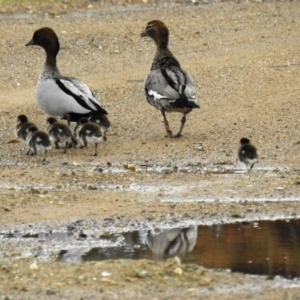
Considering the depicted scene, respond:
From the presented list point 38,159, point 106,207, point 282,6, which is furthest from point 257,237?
point 282,6

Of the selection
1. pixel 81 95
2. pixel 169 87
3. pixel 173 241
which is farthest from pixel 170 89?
pixel 173 241

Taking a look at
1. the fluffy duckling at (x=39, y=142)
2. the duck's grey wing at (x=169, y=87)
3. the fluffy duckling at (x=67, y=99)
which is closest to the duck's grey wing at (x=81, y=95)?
the fluffy duckling at (x=67, y=99)

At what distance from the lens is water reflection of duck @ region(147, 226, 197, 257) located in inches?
371

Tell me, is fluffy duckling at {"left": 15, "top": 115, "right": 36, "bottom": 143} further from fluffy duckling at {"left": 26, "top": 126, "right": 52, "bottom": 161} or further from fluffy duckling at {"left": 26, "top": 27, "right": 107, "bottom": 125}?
fluffy duckling at {"left": 26, "top": 27, "right": 107, "bottom": 125}

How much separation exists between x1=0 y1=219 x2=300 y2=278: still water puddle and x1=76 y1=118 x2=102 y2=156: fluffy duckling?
12.6 feet

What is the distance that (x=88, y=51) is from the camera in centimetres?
2098

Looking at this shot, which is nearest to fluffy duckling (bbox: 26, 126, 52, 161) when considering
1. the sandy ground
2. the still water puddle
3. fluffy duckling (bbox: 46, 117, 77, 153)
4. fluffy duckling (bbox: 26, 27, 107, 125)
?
the sandy ground

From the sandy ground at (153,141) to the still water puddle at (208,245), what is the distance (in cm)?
32

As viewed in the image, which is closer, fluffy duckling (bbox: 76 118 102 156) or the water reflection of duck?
the water reflection of duck

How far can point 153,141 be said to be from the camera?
14.7m

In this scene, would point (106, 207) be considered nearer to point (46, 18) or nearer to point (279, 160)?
point (279, 160)

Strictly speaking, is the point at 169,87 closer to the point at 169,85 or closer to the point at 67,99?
the point at 169,85

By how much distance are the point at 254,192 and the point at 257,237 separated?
1821 millimetres

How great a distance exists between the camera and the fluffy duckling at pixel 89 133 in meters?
13.9
